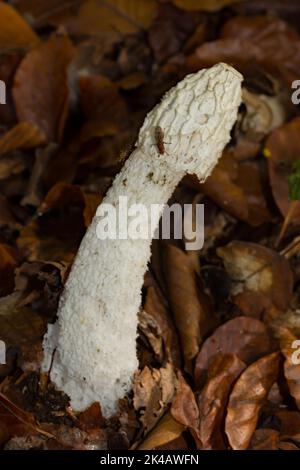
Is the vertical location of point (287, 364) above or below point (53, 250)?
below

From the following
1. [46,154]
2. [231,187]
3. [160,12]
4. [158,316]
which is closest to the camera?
[158,316]

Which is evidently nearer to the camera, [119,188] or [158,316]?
[119,188]

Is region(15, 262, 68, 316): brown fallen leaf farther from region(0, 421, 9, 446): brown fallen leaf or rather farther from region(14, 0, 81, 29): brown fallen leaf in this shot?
region(14, 0, 81, 29): brown fallen leaf

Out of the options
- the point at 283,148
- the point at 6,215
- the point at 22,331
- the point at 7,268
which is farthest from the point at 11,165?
the point at 283,148

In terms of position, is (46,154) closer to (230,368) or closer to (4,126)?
(4,126)

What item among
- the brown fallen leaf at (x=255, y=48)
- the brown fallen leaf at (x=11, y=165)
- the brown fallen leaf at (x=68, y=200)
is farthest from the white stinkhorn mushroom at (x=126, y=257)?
the brown fallen leaf at (x=255, y=48)

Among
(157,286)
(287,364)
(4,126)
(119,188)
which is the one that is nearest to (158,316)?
(157,286)
